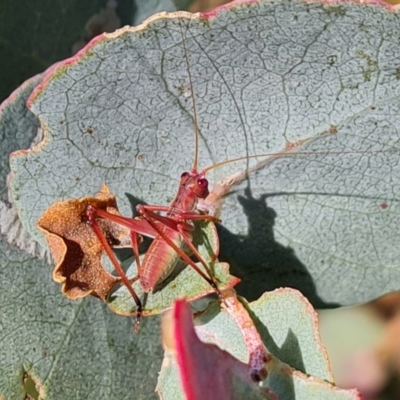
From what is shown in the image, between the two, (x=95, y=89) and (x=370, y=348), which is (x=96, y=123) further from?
(x=370, y=348)

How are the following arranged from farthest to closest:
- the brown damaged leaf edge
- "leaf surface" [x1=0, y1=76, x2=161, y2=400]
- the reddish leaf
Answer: "leaf surface" [x1=0, y1=76, x2=161, y2=400] < the brown damaged leaf edge < the reddish leaf

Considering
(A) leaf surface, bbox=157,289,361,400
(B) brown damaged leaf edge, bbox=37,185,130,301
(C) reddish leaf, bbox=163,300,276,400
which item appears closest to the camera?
(C) reddish leaf, bbox=163,300,276,400

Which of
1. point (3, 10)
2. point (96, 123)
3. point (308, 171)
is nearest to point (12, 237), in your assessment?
point (96, 123)

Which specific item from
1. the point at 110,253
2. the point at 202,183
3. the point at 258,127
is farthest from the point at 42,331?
the point at 258,127

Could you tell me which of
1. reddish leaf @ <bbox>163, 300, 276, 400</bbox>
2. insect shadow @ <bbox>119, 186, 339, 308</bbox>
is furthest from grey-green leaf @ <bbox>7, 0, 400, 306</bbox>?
reddish leaf @ <bbox>163, 300, 276, 400</bbox>

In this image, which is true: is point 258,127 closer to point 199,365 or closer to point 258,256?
point 258,256

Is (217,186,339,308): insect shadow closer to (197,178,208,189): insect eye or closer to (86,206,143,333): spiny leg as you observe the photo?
(197,178,208,189): insect eye

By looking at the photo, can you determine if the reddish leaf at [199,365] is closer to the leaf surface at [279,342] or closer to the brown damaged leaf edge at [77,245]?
the leaf surface at [279,342]

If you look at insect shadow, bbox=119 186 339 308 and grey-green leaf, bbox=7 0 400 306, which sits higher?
grey-green leaf, bbox=7 0 400 306
